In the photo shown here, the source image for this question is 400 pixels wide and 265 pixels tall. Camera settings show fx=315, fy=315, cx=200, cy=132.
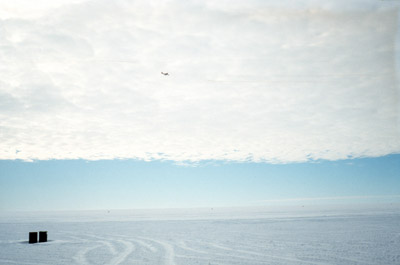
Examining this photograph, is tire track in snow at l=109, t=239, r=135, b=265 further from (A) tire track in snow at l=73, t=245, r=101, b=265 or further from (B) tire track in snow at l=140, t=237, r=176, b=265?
A: (B) tire track in snow at l=140, t=237, r=176, b=265

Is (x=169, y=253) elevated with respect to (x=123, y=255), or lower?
lower

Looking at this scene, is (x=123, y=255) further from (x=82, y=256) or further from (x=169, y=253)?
(x=169, y=253)

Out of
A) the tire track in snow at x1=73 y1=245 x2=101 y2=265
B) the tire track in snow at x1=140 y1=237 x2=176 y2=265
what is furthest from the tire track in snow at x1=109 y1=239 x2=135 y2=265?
the tire track in snow at x1=140 y1=237 x2=176 y2=265

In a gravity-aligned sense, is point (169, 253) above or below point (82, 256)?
below

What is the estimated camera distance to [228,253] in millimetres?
22953

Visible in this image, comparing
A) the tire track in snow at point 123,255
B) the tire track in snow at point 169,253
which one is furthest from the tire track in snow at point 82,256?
the tire track in snow at point 169,253

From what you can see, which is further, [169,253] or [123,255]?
[169,253]

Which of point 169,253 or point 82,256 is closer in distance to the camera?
point 82,256

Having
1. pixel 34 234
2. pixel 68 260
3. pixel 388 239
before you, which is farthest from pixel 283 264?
pixel 34 234

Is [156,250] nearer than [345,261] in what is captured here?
No

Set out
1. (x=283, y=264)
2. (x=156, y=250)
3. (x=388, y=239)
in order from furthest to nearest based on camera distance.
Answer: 1. (x=388, y=239)
2. (x=156, y=250)
3. (x=283, y=264)

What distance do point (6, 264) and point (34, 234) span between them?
11561mm

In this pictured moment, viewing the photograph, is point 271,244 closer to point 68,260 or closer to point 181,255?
point 181,255

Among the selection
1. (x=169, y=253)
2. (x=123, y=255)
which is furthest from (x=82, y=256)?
(x=169, y=253)
